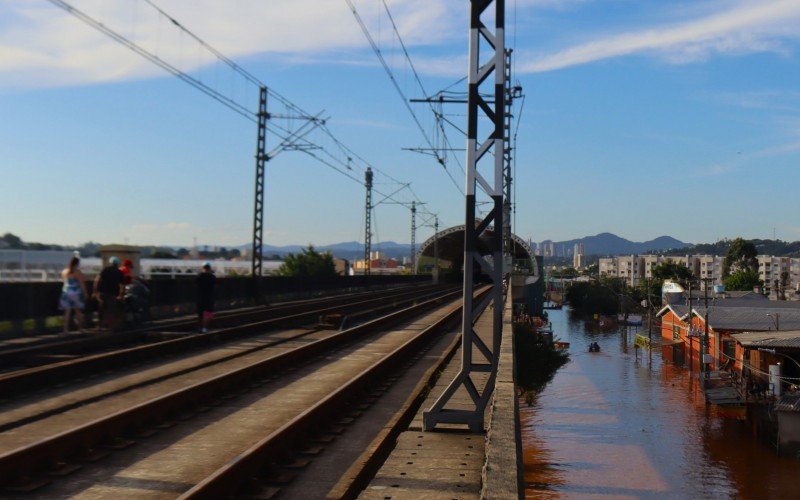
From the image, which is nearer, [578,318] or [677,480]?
[677,480]

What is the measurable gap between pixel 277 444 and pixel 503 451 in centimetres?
300

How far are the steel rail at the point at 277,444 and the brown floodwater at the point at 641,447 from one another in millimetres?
14654

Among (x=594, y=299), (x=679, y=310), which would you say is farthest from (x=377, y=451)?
(x=594, y=299)

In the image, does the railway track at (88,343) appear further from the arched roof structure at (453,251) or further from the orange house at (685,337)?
the arched roof structure at (453,251)

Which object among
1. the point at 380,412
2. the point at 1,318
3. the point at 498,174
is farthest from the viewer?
the point at 1,318

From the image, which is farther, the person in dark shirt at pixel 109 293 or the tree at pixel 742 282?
the tree at pixel 742 282

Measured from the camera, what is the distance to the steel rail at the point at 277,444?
6688 millimetres

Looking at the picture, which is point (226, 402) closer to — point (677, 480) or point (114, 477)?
point (114, 477)

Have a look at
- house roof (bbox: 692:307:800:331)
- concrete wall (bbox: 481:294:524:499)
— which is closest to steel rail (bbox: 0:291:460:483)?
concrete wall (bbox: 481:294:524:499)

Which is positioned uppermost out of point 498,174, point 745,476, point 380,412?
point 498,174

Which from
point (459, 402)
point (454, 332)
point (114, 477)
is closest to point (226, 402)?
point (459, 402)

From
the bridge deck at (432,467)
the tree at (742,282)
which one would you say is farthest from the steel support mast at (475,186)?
the tree at (742,282)

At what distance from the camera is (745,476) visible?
30094 millimetres

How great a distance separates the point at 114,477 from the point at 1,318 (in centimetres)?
1256
